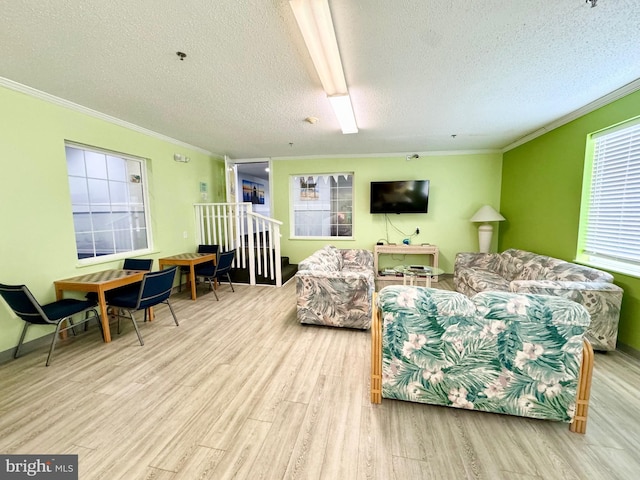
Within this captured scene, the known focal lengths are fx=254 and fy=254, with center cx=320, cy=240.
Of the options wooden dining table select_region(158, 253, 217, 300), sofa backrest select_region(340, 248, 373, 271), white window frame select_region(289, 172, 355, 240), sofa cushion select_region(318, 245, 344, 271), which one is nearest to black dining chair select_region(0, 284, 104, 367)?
wooden dining table select_region(158, 253, 217, 300)

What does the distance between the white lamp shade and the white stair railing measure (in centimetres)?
383

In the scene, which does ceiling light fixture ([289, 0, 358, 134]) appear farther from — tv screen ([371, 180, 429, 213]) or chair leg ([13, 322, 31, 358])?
chair leg ([13, 322, 31, 358])

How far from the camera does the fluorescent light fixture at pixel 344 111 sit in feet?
8.82

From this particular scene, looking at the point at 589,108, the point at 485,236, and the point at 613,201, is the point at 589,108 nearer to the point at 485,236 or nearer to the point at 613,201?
the point at 613,201

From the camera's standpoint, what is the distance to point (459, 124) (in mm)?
3697

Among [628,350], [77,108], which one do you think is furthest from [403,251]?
[77,108]

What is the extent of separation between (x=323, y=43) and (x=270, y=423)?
8.74 feet

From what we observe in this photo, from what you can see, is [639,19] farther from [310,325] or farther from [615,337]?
[310,325]

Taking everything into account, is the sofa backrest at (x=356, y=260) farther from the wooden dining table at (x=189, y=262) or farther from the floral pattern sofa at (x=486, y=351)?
the floral pattern sofa at (x=486, y=351)

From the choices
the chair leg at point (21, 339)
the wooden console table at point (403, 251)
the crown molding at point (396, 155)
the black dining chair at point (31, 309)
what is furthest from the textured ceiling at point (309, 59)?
the wooden console table at point (403, 251)

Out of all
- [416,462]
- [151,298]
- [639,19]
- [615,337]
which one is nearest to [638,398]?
[615,337]

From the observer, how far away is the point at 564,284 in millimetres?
2549

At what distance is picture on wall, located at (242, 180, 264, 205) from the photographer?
24.7 feet

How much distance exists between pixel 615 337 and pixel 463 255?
7.36ft
